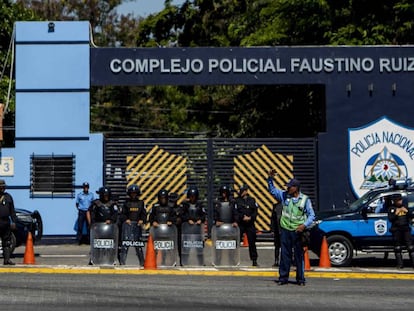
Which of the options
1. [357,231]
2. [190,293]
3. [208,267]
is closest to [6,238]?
[208,267]

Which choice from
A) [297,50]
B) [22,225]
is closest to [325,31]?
[297,50]

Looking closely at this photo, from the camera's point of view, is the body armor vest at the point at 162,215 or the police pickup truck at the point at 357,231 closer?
the body armor vest at the point at 162,215

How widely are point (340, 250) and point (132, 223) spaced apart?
4532mm

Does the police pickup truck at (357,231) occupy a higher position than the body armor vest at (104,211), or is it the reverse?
the body armor vest at (104,211)

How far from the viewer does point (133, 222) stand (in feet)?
70.5

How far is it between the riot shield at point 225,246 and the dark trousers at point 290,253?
395 centimetres

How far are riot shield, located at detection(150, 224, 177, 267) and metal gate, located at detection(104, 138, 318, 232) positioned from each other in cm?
724

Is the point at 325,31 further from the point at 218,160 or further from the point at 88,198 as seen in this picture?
the point at 88,198

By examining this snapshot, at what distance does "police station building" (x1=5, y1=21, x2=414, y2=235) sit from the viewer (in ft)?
93.5

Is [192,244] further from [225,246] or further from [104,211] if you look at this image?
[104,211]

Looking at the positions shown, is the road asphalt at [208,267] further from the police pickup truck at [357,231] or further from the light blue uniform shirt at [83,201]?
the light blue uniform shirt at [83,201]

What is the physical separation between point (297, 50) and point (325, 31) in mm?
7431

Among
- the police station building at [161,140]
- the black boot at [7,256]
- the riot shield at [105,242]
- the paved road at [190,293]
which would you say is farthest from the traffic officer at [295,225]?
the police station building at [161,140]

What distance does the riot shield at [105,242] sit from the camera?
842 inches
